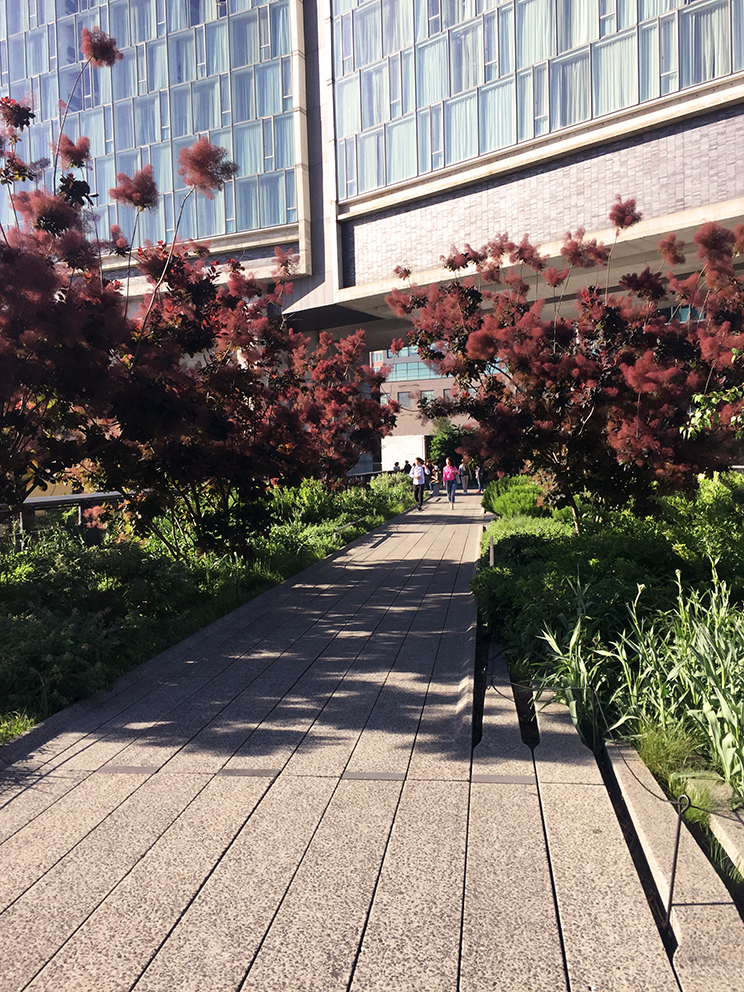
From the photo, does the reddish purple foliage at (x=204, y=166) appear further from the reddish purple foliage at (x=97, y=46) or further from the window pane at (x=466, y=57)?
the window pane at (x=466, y=57)

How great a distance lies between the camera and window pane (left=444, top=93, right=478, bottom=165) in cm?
2705

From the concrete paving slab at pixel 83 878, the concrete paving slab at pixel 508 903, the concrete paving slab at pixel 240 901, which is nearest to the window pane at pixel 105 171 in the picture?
the concrete paving slab at pixel 83 878

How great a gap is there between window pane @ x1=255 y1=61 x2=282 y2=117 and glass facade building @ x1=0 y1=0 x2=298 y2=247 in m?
0.04

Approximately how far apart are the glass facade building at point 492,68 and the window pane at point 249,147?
13.7 ft

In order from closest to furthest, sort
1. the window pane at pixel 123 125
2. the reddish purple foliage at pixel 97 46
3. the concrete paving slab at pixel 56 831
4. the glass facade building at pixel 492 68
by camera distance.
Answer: the concrete paving slab at pixel 56 831, the reddish purple foliage at pixel 97 46, the glass facade building at pixel 492 68, the window pane at pixel 123 125

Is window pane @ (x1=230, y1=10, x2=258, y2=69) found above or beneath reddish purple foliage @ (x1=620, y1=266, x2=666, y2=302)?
above

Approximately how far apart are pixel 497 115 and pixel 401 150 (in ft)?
13.7

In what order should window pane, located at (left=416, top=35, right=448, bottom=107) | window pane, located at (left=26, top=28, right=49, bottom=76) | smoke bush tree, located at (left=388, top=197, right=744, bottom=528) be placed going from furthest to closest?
window pane, located at (left=26, top=28, right=49, bottom=76) < window pane, located at (left=416, top=35, right=448, bottom=107) < smoke bush tree, located at (left=388, top=197, right=744, bottom=528)

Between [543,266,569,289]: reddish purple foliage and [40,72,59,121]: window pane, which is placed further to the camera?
[40,72,59,121]: window pane

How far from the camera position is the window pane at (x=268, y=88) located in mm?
32812

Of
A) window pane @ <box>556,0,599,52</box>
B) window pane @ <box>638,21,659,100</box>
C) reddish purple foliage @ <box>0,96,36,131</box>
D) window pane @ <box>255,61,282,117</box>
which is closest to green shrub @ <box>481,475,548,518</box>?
reddish purple foliage @ <box>0,96,36,131</box>

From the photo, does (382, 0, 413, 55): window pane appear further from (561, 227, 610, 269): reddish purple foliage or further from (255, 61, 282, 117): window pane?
(561, 227, 610, 269): reddish purple foliage

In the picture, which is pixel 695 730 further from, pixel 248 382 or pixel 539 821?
pixel 248 382

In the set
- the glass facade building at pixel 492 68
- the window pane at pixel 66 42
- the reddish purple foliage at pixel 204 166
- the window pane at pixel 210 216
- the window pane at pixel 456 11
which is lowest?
the reddish purple foliage at pixel 204 166
